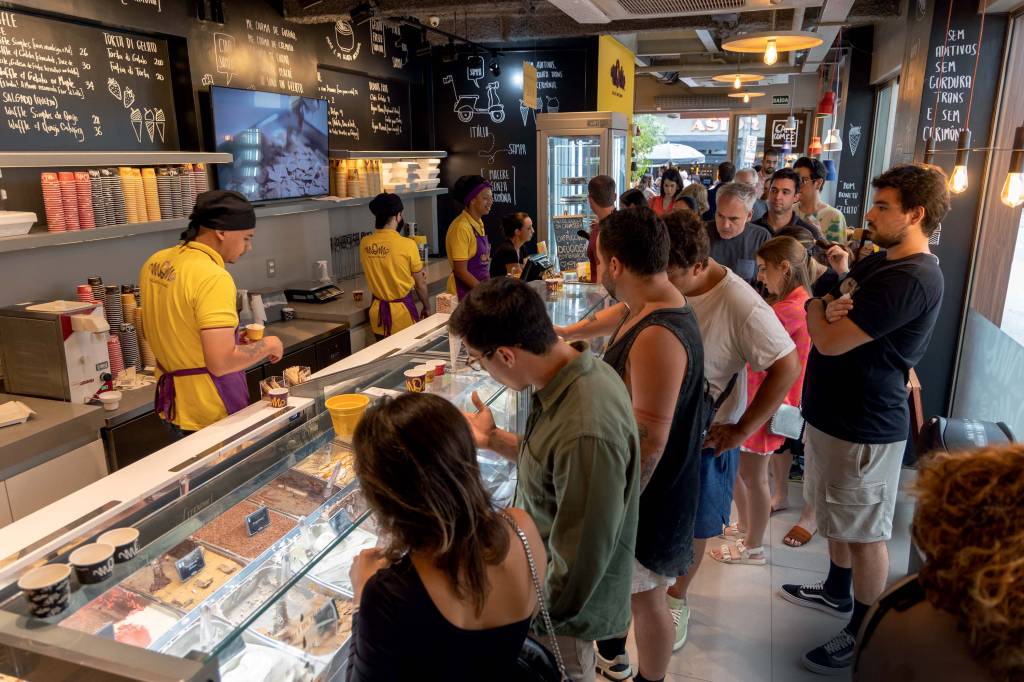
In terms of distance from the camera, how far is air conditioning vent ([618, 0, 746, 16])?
3.76 meters

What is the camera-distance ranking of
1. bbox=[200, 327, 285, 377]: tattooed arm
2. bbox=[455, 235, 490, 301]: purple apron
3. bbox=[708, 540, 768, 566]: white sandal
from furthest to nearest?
1. bbox=[455, 235, 490, 301]: purple apron
2. bbox=[708, 540, 768, 566]: white sandal
3. bbox=[200, 327, 285, 377]: tattooed arm

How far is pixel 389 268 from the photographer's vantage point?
5.09m

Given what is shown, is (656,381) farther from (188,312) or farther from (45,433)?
(45,433)

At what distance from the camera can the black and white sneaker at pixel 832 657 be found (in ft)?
9.73

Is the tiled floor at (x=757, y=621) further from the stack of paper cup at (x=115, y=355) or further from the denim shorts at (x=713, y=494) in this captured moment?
the stack of paper cup at (x=115, y=355)

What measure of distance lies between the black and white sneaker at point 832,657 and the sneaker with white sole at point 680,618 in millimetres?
509

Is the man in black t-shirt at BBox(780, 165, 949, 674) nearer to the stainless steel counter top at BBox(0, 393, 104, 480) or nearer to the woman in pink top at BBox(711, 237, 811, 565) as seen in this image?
the woman in pink top at BBox(711, 237, 811, 565)

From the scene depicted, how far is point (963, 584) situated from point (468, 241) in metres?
4.95

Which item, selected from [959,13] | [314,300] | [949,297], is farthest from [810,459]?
[314,300]

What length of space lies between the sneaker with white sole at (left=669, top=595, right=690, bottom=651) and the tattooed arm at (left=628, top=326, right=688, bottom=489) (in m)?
1.35

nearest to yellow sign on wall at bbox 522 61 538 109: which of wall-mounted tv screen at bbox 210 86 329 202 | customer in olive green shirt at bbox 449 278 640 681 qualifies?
wall-mounted tv screen at bbox 210 86 329 202

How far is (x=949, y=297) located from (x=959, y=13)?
188cm

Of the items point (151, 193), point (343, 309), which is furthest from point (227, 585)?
point (343, 309)

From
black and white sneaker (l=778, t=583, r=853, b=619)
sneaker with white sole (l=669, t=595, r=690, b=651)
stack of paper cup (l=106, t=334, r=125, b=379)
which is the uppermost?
stack of paper cup (l=106, t=334, r=125, b=379)
